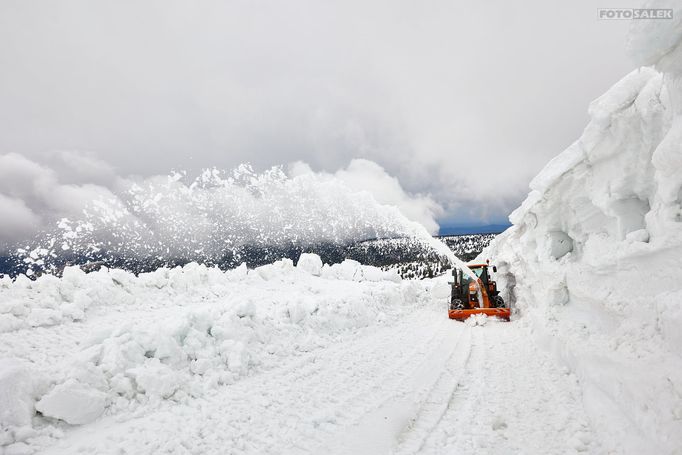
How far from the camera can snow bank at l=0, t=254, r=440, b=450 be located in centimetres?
486

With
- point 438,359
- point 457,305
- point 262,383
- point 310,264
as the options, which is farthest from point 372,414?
point 310,264

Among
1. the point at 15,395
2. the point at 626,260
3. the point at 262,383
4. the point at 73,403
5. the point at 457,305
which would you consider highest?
the point at 626,260

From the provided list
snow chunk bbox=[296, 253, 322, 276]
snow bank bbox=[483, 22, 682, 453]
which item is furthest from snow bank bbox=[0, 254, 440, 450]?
snow chunk bbox=[296, 253, 322, 276]

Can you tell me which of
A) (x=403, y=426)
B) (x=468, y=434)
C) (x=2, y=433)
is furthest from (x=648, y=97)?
(x=2, y=433)

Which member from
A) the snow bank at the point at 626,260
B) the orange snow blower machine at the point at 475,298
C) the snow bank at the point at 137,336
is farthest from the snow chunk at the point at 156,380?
the orange snow blower machine at the point at 475,298

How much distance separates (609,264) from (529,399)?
2.72m

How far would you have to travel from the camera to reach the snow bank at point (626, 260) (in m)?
4.10

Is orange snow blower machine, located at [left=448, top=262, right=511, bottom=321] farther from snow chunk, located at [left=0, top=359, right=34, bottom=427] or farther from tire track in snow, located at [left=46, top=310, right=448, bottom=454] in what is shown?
snow chunk, located at [left=0, top=359, right=34, bottom=427]

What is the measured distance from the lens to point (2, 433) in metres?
4.27

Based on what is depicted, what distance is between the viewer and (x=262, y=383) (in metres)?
6.48

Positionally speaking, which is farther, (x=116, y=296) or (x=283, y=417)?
(x=116, y=296)

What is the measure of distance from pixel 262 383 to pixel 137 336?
7.76 feet

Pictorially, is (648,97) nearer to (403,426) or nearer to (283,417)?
(403,426)

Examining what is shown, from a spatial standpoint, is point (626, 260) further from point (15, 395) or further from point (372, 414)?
point (15, 395)
